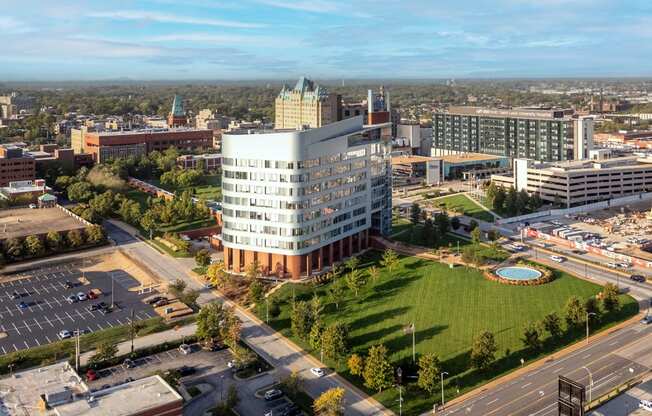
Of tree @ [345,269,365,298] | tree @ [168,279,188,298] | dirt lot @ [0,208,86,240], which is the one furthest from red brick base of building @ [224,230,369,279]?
dirt lot @ [0,208,86,240]

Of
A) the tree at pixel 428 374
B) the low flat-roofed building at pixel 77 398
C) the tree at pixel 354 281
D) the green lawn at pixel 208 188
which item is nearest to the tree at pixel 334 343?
the tree at pixel 428 374

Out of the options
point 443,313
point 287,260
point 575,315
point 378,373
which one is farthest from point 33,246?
point 575,315

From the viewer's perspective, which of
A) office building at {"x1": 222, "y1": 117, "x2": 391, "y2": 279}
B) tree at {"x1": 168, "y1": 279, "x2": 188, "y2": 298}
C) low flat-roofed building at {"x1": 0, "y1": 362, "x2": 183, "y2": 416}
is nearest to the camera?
low flat-roofed building at {"x1": 0, "y1": 362, "x2": 183, "y2": 416}

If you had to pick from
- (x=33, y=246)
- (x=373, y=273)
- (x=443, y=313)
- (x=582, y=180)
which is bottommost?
(x=443, y=313)

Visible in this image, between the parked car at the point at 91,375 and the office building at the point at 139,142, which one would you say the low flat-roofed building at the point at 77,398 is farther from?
the office building at the point at 139,142

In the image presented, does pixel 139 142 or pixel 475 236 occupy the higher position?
pixel 139 142

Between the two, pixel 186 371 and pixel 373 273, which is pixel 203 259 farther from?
pixel 186 371

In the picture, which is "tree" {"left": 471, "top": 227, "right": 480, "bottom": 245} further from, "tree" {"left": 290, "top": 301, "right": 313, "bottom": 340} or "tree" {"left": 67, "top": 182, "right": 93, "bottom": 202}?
"tree" {"left": 67, "top": 182, "right": 93, "bottom": 202}
